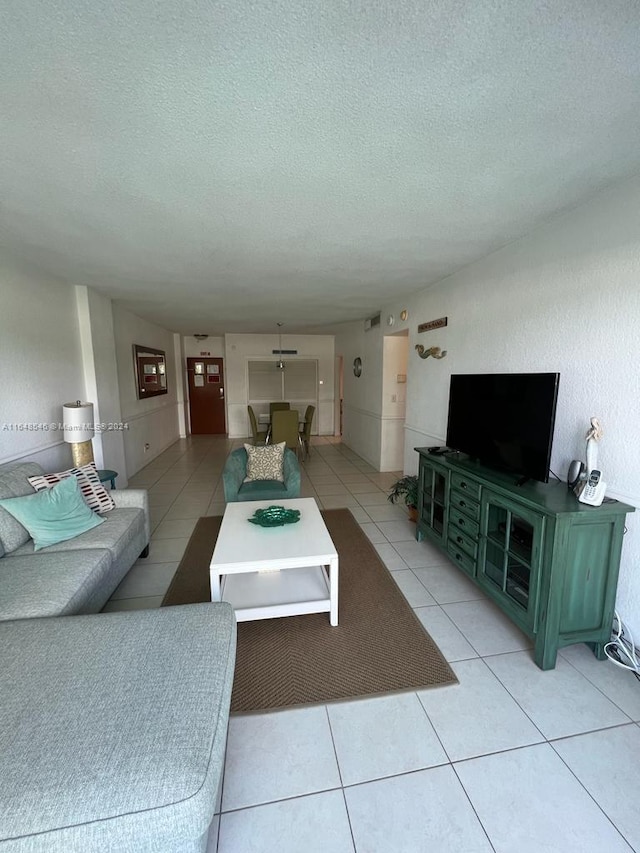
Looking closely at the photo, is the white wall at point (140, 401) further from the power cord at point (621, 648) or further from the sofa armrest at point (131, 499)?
the power cord at point (621, 648)

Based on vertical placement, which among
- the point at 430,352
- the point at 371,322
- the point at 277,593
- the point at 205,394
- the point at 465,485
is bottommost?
the point at 277,593

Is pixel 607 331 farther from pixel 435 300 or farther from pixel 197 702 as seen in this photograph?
pixel 197 702

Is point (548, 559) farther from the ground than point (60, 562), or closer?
farther from the ground

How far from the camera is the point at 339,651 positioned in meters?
1.84

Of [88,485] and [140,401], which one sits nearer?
[88,485]

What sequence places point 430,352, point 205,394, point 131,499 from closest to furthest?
point 131,499
point 430,352
point 205,394

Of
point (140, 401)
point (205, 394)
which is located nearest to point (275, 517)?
point (140, 401)

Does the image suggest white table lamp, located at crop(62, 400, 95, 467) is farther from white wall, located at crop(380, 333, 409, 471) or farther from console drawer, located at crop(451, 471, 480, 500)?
white wall, located at crop(380, 333, 409, 471)

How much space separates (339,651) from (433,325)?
298 centimetres

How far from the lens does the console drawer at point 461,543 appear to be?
2.24m

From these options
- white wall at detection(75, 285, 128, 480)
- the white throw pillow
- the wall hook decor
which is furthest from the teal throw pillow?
the wall hook decor

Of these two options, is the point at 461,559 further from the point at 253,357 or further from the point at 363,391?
the point at 253,357

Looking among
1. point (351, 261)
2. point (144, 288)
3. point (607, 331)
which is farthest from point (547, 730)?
point (144, 288)

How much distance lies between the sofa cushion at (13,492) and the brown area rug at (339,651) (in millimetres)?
905
